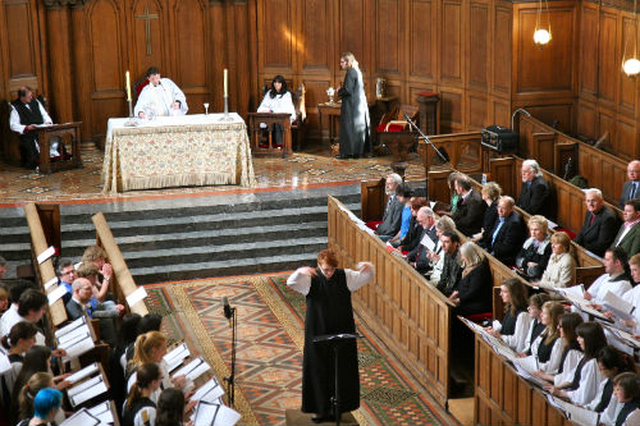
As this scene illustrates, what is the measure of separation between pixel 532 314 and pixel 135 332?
10.1 ft

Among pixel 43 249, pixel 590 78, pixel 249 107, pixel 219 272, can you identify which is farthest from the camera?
pixel 249 107

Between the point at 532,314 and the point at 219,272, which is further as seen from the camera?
the point at 219,272

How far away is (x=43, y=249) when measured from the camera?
31.7ft

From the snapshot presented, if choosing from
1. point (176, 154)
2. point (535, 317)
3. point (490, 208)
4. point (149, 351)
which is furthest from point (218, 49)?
point (149, 351)

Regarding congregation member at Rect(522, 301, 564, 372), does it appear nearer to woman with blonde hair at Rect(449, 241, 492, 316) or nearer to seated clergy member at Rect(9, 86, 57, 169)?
woman with blonde hair at Rect(449, 241, 492, 316)

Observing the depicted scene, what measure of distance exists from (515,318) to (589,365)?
45.5 inches

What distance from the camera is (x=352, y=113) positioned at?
1553 cm

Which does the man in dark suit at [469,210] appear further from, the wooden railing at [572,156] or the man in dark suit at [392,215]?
the wooden railing at [572,156]

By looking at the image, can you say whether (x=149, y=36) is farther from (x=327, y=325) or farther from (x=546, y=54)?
(x=327, y=325)

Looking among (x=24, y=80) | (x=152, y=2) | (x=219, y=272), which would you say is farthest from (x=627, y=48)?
(x=24, y=80)

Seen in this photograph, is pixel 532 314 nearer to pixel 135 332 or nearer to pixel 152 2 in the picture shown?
pixel 135 332

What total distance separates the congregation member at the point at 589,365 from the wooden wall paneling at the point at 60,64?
438 inches

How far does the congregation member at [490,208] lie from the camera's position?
35.3 ft

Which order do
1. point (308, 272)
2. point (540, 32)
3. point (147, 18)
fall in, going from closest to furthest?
point (308, 272)
point (540, 32)
point (147, 18)
